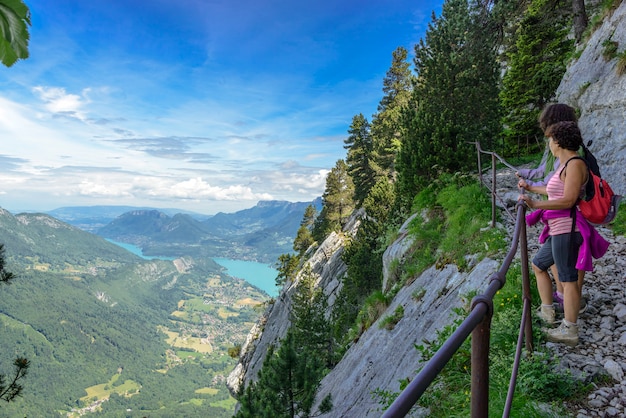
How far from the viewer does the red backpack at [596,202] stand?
383cm

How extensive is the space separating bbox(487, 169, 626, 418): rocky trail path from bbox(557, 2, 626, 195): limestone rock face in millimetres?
4701

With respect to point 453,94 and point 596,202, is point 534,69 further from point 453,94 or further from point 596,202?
point 596,202

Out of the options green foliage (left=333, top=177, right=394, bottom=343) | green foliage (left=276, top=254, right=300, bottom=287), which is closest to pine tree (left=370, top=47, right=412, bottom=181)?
green foliage (left=333, top=177, right=394, bottom=343)

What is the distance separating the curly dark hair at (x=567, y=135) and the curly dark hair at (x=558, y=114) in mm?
189

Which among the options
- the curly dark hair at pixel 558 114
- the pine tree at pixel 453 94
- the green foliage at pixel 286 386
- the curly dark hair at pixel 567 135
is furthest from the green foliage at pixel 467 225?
the green foliage at pixel 286 386

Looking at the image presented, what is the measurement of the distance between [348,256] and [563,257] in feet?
82.6

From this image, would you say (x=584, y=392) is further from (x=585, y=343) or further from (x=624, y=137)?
(x=624, y=137)

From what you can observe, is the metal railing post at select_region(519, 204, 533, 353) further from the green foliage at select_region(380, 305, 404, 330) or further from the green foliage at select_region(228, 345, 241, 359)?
the green foliage at select_region(228, 345, 241, 359)

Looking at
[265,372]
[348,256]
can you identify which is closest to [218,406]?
[348,256]

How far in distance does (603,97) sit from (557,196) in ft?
32.7

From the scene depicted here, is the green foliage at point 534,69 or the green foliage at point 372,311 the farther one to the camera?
the green foliage at point 534,69

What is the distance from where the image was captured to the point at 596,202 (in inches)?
151

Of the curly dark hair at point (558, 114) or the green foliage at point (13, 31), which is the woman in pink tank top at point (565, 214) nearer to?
the curly dark hair at point (558, 114)

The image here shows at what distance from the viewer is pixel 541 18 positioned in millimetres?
18391
